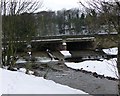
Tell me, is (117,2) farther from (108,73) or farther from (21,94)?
(108,73)

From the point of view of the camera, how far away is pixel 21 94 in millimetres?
9047

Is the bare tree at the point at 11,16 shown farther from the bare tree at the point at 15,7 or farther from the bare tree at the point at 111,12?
the bare tree at the point at 111,12

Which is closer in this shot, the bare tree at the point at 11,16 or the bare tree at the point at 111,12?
the bare tree at the point at 111,12

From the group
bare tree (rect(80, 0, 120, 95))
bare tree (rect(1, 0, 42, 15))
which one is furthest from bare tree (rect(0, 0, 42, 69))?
bare tree (rect(80, 0, 120, 95))

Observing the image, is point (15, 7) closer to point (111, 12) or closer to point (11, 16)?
point (11, 16)

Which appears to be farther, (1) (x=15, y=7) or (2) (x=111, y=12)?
(1) (x=15, y=7)

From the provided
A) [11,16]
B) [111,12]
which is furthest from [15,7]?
[111,12]

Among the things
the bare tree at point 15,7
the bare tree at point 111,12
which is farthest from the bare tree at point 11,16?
the bare tree at point 111,12

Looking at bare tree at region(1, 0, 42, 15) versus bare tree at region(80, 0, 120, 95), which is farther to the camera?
bare tree at region(1, 0, 42, 15)

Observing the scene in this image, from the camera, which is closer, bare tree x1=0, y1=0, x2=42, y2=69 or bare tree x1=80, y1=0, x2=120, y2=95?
bare tree x1=80, y1=0, x2=120, y2=95

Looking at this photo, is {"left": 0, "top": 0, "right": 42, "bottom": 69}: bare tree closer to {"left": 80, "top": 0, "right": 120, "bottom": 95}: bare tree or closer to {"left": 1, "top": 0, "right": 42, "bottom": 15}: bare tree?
{"left": 1, "top": 0, "right": 42, "bottom": 15}: bare tree

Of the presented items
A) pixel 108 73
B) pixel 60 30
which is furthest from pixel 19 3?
pixel 60 30

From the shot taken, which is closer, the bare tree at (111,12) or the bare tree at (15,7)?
the bare tree at (111,12)

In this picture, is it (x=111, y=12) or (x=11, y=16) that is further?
(x=11, y=16)
